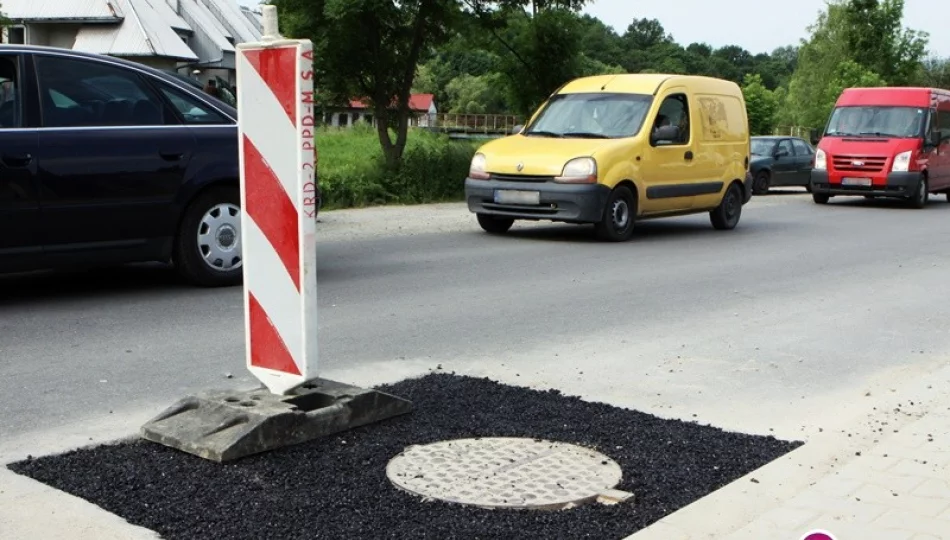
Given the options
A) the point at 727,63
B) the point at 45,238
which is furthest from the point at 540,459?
the point at 727,63

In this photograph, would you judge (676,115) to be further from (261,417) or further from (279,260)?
(261,417)

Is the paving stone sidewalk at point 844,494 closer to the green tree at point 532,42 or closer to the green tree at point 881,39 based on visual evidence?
the green tree at point 532,42

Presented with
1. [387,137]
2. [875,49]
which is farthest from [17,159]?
[875,49]

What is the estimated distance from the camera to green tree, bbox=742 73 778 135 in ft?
194

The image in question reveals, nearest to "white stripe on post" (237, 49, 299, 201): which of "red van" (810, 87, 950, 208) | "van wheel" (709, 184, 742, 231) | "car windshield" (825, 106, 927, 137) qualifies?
"van wheel" (709, 184, 742, 231)

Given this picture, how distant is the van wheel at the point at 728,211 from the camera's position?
1709 cm

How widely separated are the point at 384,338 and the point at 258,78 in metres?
2.94

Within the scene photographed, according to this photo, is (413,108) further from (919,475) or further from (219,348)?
(919,475)

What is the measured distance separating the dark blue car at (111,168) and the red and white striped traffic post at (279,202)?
3.74 meters

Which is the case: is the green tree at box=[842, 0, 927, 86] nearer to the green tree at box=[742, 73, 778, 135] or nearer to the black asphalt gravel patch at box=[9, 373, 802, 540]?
the green tree at box=[742, 73, 778, 135]

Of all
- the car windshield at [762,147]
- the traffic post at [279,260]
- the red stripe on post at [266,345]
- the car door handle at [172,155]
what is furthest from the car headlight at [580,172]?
the car windshield at [762,147]

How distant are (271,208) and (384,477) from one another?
1.37m

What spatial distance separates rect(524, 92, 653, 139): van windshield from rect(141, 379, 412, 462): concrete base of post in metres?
9.98

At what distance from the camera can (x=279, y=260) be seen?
5.33 meters
